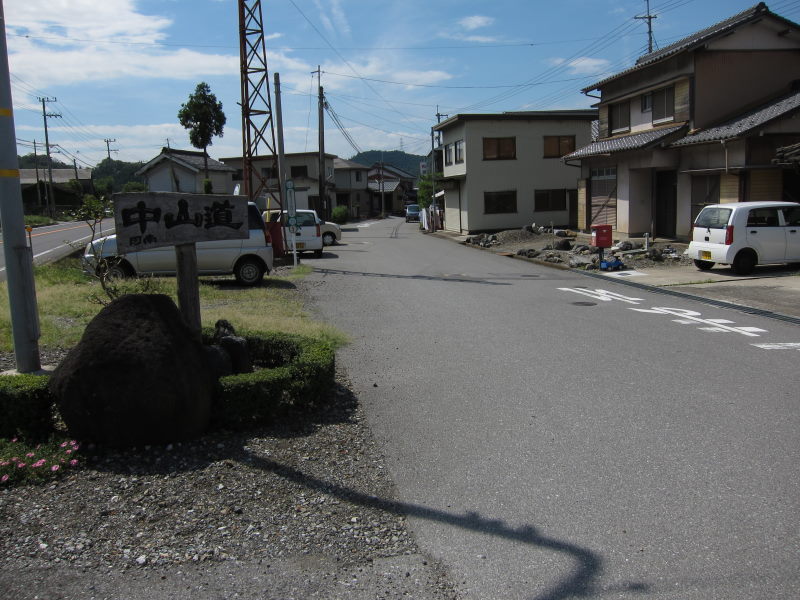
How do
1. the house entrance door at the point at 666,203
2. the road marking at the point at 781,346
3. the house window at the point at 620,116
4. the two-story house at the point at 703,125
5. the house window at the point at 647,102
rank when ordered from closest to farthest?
the road marking at the point at 781,346 → the two-story house at the point at 703,125 → the house entrance door at the point at 666,203 → the house window at the point at 647,102 → the house window at the point at 620,116

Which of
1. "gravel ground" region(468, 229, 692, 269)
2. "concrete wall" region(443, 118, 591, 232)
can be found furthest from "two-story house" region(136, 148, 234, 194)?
"gravel ground" region(468, 229, 692, 269)

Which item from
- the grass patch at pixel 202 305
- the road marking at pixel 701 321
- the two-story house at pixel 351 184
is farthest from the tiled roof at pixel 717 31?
the two-story house at pixel 351 184

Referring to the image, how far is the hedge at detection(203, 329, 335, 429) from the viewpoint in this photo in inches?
215

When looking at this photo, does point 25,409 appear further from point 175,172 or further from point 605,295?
point 175,172

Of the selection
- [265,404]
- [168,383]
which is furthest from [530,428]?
[168,383]

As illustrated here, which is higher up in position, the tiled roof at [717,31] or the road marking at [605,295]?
the tiled roof at [717,31]

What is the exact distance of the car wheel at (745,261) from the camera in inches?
630

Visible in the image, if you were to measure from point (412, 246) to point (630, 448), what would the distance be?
26899 mm

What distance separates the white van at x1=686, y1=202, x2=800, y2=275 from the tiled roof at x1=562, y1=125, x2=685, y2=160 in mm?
6733

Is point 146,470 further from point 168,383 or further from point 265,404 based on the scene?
point 265,404

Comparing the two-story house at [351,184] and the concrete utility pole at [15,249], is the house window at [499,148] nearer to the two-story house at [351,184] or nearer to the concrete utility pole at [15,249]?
the concrete utility pole at [15,249]

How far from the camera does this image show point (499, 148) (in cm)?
3784

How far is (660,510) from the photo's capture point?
4.09m

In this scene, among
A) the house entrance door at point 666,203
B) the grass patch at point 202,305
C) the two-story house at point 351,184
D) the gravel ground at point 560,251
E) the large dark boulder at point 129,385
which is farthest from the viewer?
the two-story house at point 351,184
